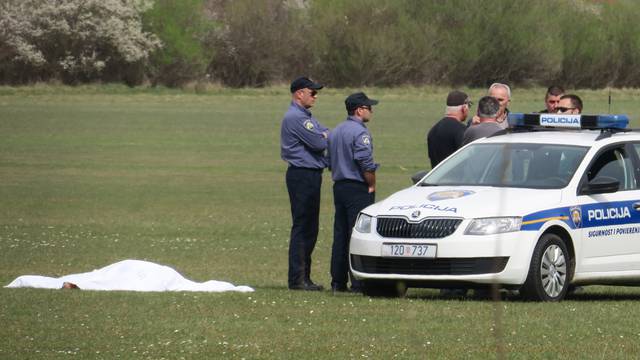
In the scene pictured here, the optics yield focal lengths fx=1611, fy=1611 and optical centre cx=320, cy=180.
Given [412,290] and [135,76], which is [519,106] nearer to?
[135,76]

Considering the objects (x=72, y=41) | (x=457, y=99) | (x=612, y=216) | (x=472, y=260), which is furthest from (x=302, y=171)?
(x=72, y=41)

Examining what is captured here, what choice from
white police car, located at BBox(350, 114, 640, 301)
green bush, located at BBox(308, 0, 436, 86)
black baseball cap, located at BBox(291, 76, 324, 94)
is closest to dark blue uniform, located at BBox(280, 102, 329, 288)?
black baseball cap, located at BBox(291, 76, 324, 94)

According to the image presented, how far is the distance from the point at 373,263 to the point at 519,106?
2124 inches

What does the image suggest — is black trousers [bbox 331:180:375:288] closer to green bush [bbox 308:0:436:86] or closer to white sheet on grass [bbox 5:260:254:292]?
white sheet on grass [bbox 5:260:254:292]

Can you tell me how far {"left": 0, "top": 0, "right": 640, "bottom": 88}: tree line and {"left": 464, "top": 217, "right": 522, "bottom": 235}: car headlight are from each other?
240 feet

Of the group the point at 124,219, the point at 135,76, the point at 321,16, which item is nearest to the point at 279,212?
the point at 124,219

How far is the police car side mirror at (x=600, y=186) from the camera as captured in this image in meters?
13.0

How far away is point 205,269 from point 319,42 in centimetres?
8219

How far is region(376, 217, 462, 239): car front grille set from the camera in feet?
41.1

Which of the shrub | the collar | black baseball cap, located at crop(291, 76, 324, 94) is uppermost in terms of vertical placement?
black baseball cap, located at crop(291, 76, 324, 94)

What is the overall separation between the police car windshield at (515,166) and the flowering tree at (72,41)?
71.9 m

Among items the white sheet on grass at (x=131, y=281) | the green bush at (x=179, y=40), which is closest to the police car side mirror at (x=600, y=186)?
the white sheet on grass at (x=131, y=281)

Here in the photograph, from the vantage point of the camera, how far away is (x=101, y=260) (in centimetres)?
1800

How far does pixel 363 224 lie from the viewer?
13148mm
